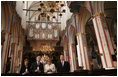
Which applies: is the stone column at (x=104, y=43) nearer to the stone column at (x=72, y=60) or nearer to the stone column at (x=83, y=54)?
the stone column at (x=83, y=54)

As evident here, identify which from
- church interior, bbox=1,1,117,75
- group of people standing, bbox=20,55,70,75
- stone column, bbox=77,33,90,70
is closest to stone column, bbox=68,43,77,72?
church interior, bbox=1,1,117,75

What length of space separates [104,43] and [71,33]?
8130 mm

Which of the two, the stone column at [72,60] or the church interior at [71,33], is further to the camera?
the stone column at [72,60]

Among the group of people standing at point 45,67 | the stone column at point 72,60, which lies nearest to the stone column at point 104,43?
the group of people standing at point 45,67

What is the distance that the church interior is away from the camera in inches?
275

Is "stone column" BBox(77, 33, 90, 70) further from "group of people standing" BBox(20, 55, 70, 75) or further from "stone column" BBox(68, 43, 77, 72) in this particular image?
"group of people standing" BBox(20, 55, 70, 75)

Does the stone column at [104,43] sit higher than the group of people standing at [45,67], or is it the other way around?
the stone column at [104,43]

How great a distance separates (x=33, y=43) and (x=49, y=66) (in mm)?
15938

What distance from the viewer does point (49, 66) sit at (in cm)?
505

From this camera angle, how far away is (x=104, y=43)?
22.5ft

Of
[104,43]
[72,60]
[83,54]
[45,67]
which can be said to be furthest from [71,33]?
[45,67]

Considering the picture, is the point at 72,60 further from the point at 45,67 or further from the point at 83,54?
the point at 45,67

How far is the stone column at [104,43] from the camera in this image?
21.3ft

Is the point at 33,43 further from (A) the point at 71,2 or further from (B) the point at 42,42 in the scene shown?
(A) the point at 71,2
